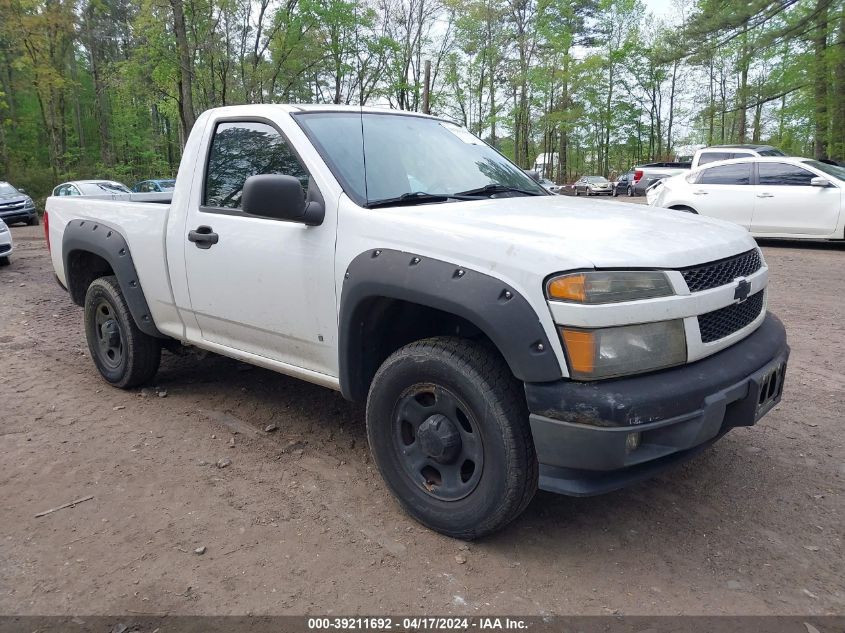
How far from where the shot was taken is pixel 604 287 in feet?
7.50

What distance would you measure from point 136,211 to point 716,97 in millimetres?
Result: 48131

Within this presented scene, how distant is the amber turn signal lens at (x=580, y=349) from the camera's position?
89.0 inches

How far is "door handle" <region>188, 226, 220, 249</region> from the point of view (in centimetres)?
361

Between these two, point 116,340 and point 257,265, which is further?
point 116,340

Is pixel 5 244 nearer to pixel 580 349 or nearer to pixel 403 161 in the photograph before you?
pixel 403 161

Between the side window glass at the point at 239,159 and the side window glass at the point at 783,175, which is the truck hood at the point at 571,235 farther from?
the side window glass at the point at 783,175

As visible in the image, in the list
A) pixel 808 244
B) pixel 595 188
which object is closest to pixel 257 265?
pixel 808 244

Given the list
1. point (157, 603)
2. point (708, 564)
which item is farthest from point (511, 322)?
point (157, 603)

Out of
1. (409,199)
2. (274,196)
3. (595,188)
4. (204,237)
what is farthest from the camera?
(595,188)

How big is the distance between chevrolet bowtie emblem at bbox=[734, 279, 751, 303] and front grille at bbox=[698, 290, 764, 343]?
0.04 m

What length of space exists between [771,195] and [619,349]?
10329mm

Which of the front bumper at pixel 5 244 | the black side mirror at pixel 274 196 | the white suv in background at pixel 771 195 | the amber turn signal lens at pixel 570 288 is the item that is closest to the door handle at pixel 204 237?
the black side mirror at pixel 274 196

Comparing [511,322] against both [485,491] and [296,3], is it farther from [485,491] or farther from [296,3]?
[296,3]

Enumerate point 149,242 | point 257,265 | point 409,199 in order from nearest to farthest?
point 409,199 < point 257,265 < point 149,242
